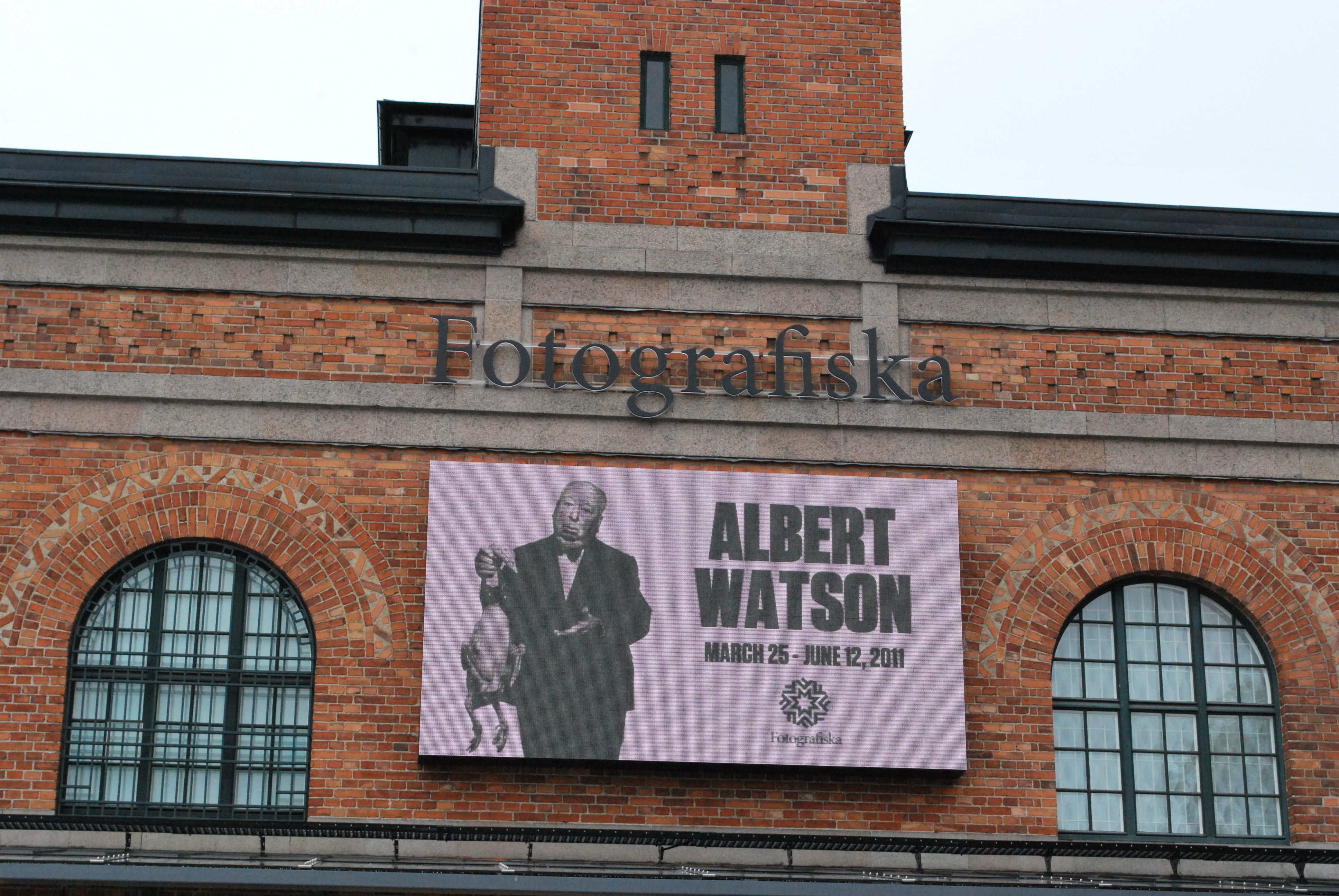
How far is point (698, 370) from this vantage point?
52.9 feet

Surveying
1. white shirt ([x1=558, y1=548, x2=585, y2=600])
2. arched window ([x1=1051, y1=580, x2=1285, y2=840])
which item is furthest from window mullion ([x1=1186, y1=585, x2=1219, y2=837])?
white shirt ([x1=558, y1=548, x2=585, y2=600])

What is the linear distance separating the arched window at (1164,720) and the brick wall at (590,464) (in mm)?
247

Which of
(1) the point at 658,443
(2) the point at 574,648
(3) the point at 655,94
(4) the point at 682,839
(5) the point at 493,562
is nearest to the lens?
(4) the point at 682,839

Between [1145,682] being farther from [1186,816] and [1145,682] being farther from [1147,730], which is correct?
[1186,816]

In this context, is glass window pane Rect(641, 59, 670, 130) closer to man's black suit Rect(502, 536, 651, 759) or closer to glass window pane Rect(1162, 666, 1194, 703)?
man's black suit Rect(502, 536, 651, 759)

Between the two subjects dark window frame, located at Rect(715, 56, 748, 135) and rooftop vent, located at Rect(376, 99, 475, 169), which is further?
rooftop vent, located at Rect(376, 99, 475, 169)

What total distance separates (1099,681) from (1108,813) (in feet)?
3.78

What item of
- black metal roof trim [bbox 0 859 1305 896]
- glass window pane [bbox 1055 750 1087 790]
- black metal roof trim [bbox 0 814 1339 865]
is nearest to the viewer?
black metal roof trim [bbox 0 859 1305 896]

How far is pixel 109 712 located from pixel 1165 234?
1031 cm

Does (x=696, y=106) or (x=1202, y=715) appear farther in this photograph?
(x=696, y=106)

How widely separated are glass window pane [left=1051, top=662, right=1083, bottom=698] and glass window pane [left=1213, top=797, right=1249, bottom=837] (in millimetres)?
1497

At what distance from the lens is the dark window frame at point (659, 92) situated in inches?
668

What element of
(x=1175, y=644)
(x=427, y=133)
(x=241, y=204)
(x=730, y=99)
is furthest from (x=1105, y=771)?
(x=427, y=133)

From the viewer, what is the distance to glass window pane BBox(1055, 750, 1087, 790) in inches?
611
